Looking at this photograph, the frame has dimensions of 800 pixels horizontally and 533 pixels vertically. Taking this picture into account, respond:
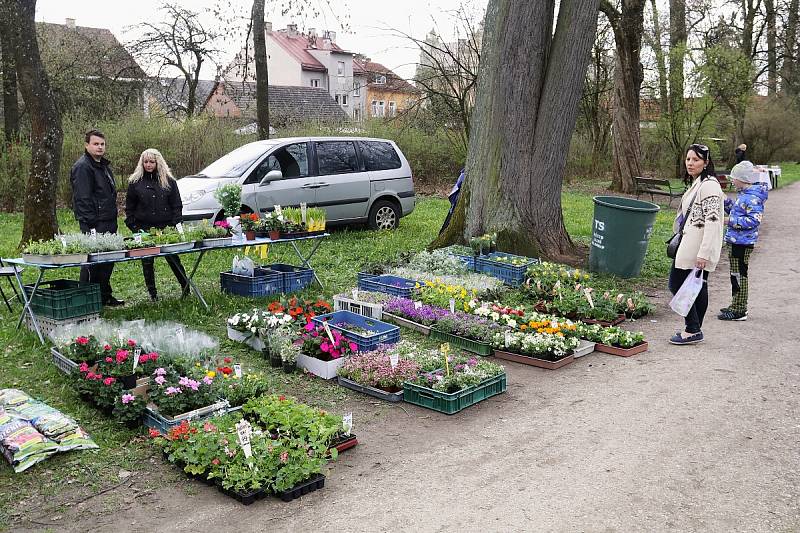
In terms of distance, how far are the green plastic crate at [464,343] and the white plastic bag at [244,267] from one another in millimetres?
2797

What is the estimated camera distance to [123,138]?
1856 centimetres

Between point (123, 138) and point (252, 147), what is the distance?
7.61m

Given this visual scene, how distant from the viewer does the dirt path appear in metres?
4.06

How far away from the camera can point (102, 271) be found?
329 inches

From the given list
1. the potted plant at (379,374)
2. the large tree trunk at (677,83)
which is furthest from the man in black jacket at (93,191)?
the large tree trunk at (677,83)

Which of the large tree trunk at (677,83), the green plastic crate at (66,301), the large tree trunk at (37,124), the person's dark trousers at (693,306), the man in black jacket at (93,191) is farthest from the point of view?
the large tree trunk at (677,83)

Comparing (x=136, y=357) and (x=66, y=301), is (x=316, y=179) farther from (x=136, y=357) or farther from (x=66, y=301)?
(x=136, y=357)

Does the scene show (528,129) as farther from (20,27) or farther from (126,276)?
(20,27)

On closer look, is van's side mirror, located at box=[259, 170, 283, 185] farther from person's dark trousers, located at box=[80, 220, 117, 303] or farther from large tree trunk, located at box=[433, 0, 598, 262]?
person's dark trousers, located at box=[80, 220, 117, 303]

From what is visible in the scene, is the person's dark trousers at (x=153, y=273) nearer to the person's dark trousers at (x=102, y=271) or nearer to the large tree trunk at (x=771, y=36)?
the person's dark trousers at (x=102, y=271)

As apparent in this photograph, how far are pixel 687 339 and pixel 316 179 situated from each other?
7394mm

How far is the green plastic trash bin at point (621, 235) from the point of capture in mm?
10141

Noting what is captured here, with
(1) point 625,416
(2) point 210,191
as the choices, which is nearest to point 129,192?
(2) point 210,191

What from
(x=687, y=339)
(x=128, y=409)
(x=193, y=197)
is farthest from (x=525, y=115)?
(x=128, y=409)
